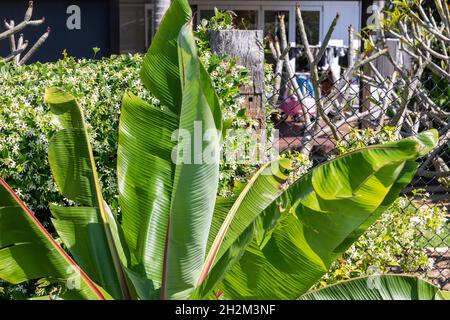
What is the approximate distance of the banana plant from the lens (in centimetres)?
256

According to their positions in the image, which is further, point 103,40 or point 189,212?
point 103,40

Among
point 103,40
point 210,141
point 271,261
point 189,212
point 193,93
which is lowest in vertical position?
point 103,40

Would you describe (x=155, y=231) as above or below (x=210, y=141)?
below

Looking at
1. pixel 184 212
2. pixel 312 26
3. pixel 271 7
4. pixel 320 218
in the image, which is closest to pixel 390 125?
pixel 320 218

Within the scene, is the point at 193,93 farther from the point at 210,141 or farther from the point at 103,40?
the point at 103,40

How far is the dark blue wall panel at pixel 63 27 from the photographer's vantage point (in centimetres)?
1454

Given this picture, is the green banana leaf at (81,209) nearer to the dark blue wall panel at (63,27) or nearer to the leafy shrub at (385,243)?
the leafy shrub at (385,243)

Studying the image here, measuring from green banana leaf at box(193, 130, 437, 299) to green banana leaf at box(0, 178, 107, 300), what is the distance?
0.56m

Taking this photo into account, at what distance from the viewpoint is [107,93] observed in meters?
3.98

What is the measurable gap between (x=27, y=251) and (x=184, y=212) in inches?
27.5

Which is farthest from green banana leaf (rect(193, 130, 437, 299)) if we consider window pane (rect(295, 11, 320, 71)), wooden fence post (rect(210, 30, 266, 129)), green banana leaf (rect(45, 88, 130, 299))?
window pane (rect(295, 11, 320, 71))

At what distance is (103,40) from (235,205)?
41.6 feet

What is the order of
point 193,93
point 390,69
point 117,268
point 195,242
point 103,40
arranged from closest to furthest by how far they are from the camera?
point 193,93
point 195,242
point 117,268
point 390,69
point 103,40

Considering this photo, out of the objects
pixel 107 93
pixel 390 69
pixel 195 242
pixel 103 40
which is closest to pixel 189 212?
pixel 195 242
